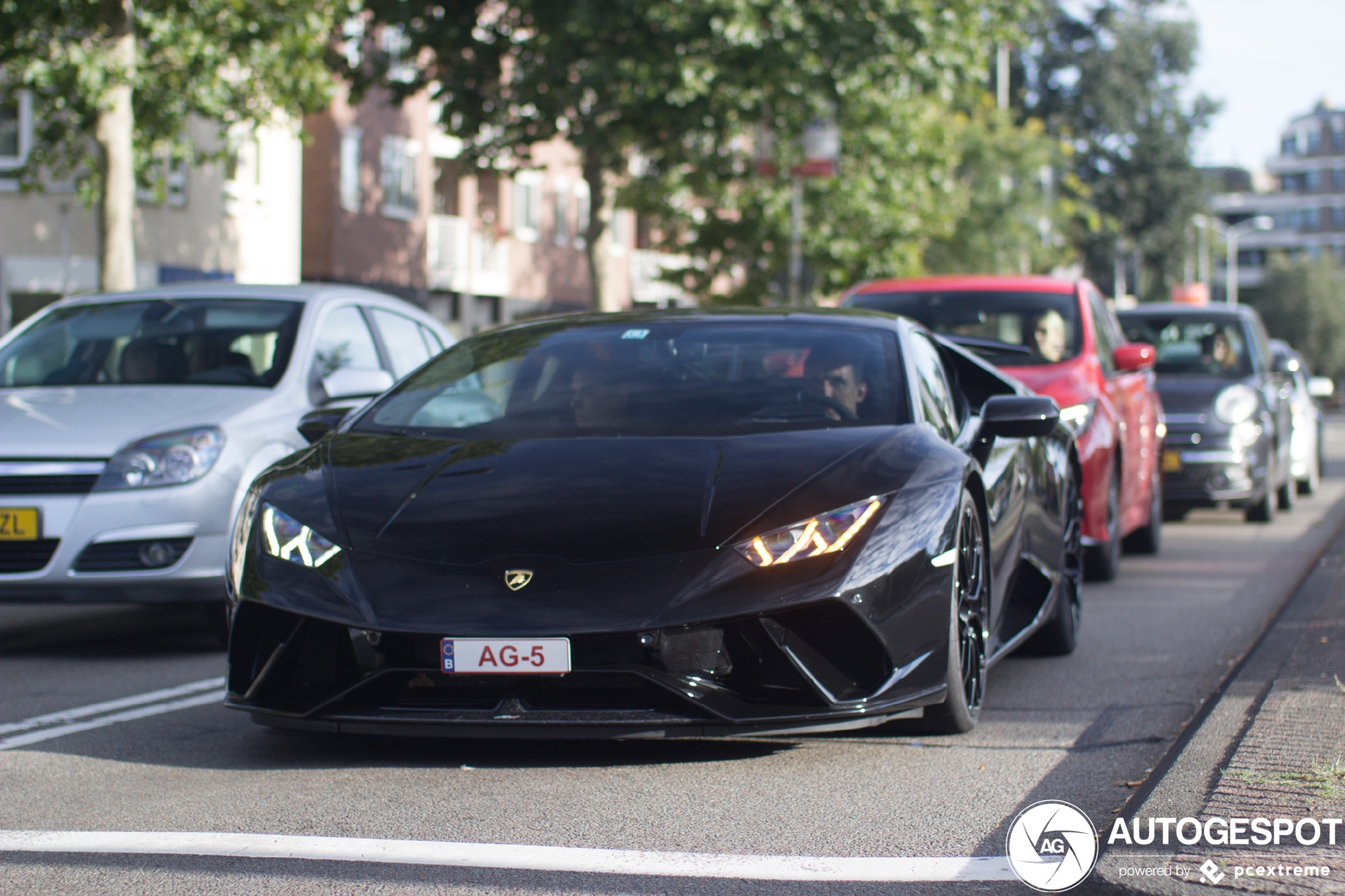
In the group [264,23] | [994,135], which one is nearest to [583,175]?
[264,23]

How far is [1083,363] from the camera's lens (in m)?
9.68

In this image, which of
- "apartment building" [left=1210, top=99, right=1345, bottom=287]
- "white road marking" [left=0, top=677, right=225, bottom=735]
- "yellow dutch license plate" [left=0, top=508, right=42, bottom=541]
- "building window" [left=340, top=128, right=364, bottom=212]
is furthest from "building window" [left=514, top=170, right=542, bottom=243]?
"apartment building" [left=1210, top=99, right=1345, bottom=287]

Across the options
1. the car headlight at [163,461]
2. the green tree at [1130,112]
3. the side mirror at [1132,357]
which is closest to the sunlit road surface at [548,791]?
the car headlight at [163,461]

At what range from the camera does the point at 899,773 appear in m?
4.74

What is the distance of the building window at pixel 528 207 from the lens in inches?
1672

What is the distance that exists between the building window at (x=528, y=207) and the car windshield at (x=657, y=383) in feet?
120

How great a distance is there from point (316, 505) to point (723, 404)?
1.30 metres

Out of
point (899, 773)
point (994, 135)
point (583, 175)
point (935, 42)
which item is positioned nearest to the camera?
point (899, 773)

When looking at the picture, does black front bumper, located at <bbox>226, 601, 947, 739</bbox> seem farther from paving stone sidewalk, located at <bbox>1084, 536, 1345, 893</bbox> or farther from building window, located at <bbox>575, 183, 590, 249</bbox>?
building window, located at <bbox>575, 183, 590, 249</bbox>

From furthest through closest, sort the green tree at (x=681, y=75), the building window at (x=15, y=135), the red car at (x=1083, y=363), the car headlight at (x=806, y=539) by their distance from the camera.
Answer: the building window at (x=15, y=135) < the green tree at (x=681, y=75) < the red car at (x=1083, y=363) < the car headlight at (x=806, y=539)

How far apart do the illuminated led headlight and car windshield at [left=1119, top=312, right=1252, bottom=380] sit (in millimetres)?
10592

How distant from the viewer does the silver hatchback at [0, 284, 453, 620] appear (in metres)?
6.86

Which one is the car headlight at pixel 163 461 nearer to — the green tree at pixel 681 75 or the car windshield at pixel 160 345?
the car windshield at pixel 160 345

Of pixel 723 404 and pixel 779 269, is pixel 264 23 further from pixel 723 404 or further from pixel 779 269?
pixel 779 269
